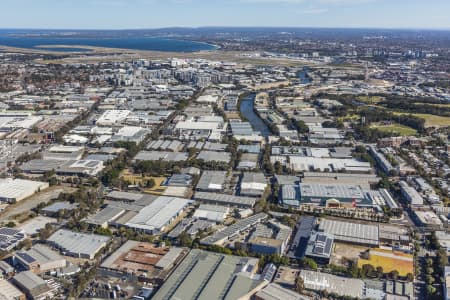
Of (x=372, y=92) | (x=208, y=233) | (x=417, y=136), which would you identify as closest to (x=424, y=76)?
(x=372, y=92)

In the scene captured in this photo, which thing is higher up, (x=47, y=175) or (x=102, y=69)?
(x=102, y=69)

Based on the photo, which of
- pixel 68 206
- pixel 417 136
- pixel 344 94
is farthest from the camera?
pixel 344 94

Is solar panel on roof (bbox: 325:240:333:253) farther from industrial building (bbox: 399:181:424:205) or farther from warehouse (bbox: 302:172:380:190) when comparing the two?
warehouse (bbox: 302:172:380:190)

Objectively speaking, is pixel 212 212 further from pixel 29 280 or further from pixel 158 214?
pixel 29 280

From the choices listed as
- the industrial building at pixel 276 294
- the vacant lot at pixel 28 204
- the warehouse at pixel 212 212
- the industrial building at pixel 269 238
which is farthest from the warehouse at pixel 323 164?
the vacant lot at pixel 28 204

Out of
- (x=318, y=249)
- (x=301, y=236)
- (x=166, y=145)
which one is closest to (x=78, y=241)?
(x=301, y=236)

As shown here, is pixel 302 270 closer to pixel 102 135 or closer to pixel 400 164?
pixel 400 164

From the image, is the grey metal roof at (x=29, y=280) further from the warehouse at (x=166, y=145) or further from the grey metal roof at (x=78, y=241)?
the warehouse at (x=166, y=145)

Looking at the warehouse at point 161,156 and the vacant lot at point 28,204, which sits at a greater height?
the warehouse at point 161,156
